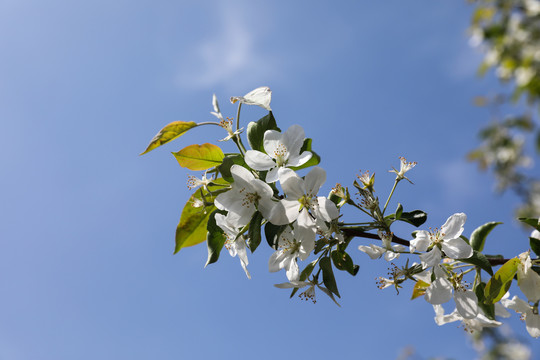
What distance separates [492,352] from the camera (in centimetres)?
612

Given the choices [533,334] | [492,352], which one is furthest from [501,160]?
[533,334]

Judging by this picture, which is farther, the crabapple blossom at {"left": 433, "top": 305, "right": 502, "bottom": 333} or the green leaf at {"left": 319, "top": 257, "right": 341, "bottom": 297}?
the crabapple blossom at {"left": 433, "top": 305, "right": 502, "bottom": 333}

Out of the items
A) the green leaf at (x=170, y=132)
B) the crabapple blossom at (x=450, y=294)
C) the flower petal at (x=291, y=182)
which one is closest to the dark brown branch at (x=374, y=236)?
the crabapple blossom at (x=450, y=294)

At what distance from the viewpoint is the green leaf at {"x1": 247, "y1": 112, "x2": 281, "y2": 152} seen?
1.38m

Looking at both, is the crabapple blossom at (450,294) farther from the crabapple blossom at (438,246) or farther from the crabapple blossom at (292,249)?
the crabapple blossom at (292,249)

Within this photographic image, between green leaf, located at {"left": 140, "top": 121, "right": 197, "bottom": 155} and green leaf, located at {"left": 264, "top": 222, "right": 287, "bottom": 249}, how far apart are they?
0.41 m

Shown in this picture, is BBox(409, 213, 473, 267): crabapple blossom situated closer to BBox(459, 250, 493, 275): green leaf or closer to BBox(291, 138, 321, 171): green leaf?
BBox(459, 250, 493, 275): green leaf

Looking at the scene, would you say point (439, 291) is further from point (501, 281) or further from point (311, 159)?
point (311, 159)

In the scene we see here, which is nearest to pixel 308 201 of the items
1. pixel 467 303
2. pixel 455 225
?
pixel 455 225

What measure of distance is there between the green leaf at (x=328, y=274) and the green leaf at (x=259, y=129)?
0.38m

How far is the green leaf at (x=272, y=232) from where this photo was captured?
127 cm

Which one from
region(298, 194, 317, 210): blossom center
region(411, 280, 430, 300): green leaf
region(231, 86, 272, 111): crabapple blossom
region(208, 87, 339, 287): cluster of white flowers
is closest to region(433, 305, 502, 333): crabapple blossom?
region(411, 280, 430, 300): green leaf

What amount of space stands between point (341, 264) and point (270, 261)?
0.20 meters

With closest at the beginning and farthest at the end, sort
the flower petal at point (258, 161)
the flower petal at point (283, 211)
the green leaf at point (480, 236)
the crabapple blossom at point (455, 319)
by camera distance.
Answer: the flower petal at point (283, 211), the flower petal at point (258, 161), the green leaf at point (480, 236), the crabapple blossom at point (455, 319)
